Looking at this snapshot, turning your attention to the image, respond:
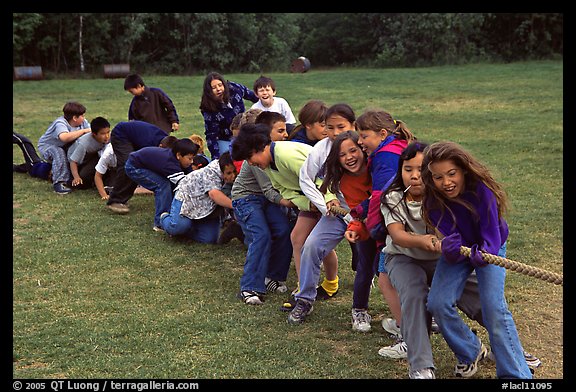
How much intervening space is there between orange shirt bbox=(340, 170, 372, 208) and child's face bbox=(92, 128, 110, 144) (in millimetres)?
5413

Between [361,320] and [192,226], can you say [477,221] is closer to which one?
[361,320]

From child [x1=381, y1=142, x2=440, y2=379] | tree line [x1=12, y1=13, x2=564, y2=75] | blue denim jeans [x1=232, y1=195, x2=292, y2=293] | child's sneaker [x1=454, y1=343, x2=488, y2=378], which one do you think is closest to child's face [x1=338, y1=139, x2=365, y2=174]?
child [x1=381, y1=142, x2=440, y2=379]

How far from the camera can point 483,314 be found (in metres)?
4.38

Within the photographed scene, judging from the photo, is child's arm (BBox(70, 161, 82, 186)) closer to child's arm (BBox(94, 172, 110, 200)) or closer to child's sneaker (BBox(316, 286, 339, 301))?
child's arm (BBox(94, 172, 110, 200))

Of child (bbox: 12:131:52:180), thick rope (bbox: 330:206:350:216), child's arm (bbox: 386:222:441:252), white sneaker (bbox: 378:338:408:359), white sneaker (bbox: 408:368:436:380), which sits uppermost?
child's arm (bbox: 386:222:441:252)

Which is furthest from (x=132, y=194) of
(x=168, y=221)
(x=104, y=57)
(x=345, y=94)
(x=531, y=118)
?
(x=104, y=57)

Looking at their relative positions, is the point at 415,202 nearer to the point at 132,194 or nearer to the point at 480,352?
the point at 480,352

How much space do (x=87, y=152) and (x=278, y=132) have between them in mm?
4687

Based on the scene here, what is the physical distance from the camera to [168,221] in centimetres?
796

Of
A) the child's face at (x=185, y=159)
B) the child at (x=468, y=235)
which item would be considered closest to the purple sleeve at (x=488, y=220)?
the child at (x=468, y=235)

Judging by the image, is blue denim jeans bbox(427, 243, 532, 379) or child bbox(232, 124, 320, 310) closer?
blue denim jeans bbox(427, 243, 532, 379)

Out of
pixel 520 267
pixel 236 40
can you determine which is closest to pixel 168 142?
pixel 520 267

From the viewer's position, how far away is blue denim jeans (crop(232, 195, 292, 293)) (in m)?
6.42
